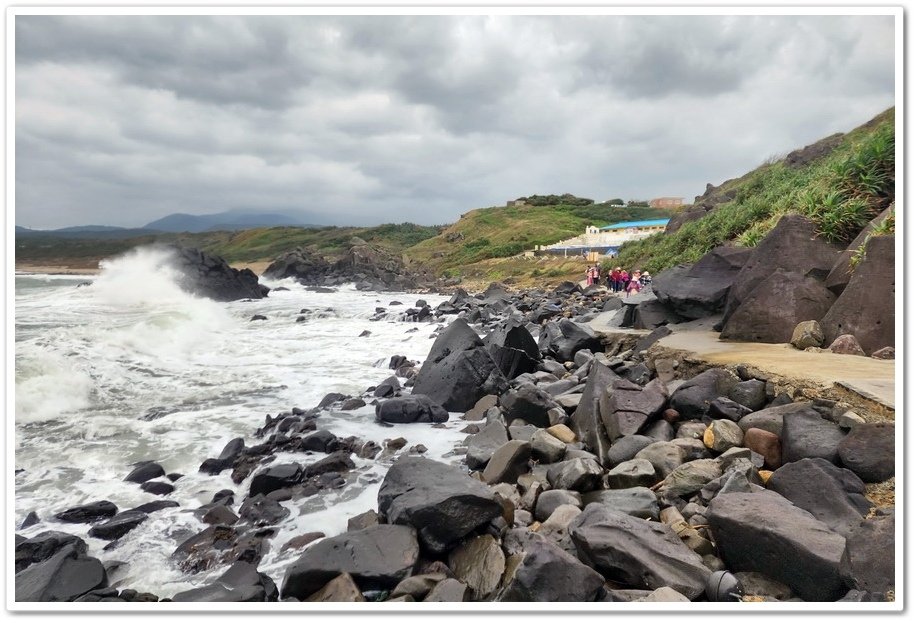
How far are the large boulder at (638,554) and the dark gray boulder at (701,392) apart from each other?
8.28 feet

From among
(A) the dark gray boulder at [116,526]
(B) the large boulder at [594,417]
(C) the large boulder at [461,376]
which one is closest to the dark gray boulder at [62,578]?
(A) the dark gray boulder at [116,526]

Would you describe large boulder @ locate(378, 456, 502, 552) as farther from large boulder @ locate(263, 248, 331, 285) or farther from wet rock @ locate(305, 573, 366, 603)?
large boulder @ locate(263, 248, 331, 285)

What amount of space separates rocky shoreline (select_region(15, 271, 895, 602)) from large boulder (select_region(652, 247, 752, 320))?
2.72 metres

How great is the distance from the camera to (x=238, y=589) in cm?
389

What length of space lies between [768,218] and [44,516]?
1519 centimetres

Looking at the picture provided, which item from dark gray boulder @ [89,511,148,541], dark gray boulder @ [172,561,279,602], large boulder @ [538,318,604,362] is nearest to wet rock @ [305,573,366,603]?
dark gray boulder @ [172,561,279,602]

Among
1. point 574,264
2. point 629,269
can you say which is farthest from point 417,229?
point 629,269

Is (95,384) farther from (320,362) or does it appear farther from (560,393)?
(560,393)

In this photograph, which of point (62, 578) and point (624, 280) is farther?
point (624, 280)

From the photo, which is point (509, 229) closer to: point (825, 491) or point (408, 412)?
point (408, 412)

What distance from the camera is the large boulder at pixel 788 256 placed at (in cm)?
788

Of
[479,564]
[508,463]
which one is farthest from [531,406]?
[479,564]

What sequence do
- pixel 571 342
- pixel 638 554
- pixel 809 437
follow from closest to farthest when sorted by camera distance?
pixel 638 554 < pixel 809 437 < pixel 571 342

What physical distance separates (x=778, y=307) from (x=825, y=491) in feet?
14.3
